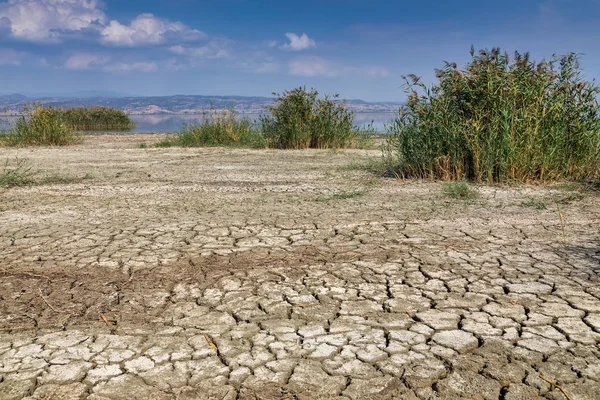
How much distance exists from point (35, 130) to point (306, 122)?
7.32 meters

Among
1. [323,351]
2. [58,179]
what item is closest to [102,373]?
[323,351]

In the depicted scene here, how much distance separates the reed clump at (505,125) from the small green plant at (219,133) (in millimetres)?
7334

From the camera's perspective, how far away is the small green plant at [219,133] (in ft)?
47.0

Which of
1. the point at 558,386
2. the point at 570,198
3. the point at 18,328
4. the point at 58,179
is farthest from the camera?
the point at 58,179

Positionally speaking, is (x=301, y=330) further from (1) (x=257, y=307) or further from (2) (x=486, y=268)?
(2) (x=486, y=268)

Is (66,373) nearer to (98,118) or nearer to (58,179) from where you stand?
(58,179)

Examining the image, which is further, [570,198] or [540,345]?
[570,198]

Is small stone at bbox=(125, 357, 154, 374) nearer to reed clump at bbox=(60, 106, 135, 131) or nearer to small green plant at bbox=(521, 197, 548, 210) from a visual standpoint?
small green plant at bbox=(521, 197, 548, 210)

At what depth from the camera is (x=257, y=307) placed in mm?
2926

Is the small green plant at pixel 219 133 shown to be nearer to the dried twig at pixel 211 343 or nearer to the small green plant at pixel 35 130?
the small green plant at pixel 35 130

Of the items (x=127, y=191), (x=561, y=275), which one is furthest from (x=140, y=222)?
(x=561, y=275)

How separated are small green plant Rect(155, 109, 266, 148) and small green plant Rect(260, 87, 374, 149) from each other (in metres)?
0.78

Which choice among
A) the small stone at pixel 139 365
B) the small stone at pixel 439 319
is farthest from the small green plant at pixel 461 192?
the small stone at pixel 139 365

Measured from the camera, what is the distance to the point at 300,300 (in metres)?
3.01
